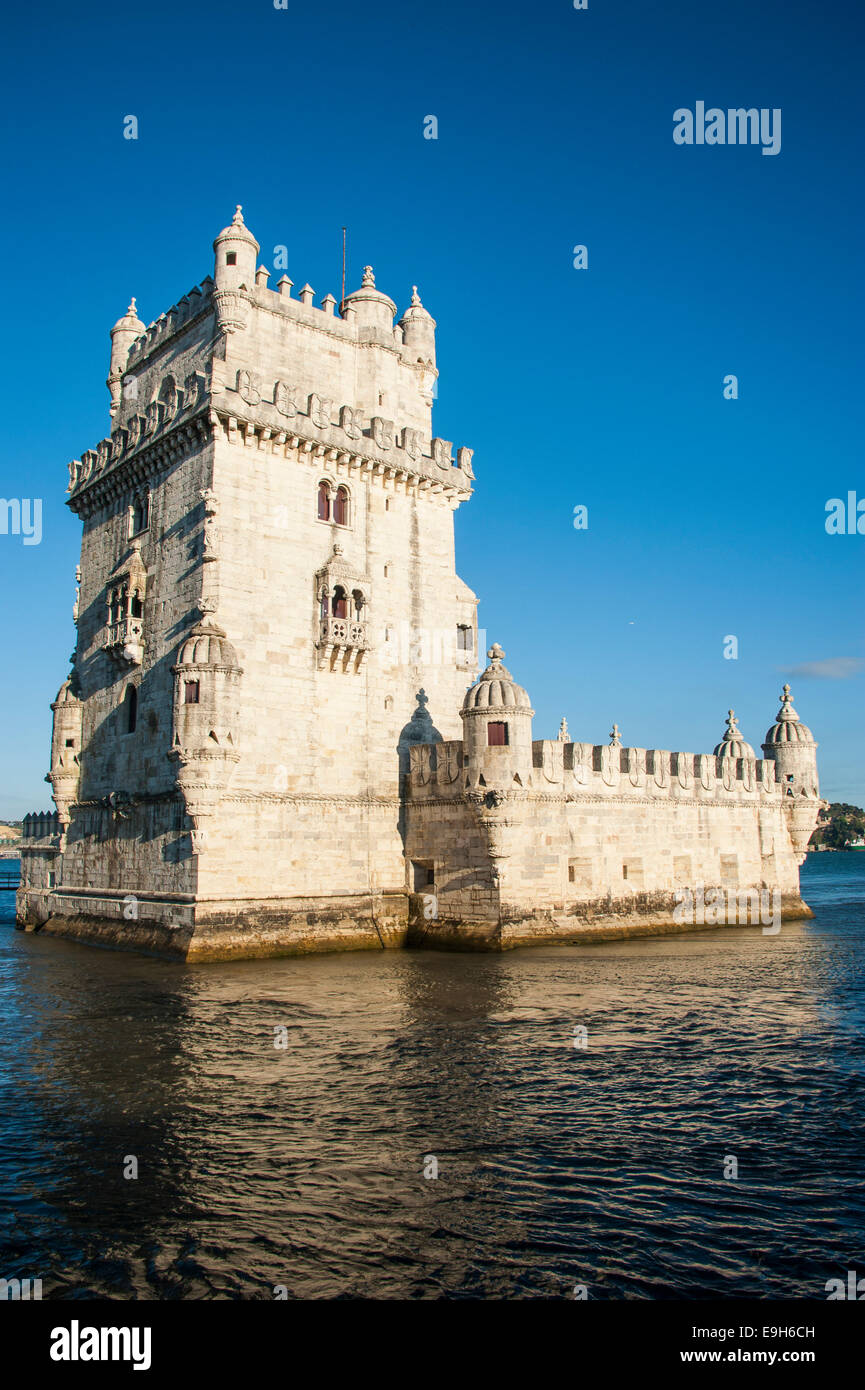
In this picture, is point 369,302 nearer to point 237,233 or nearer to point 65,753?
point 237,233

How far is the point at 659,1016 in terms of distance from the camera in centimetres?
1859

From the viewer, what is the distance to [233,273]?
2931 cm

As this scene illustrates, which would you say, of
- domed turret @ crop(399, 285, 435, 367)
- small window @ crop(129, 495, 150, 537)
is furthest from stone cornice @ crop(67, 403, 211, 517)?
domed turret @ crop(399, 285, 435, 367)

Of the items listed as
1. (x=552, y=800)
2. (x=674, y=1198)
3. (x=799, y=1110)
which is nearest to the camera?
(x=674, y=1198)

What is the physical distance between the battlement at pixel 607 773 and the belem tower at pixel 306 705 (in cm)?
10

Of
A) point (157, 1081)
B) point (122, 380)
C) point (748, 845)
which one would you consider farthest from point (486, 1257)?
point (122, 380)

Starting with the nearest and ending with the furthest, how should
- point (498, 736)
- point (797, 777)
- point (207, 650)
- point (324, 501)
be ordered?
point (207, 650) → point (498, 736) → point (324, 501) → point (797, 777)

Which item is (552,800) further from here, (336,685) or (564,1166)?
(564,1166)

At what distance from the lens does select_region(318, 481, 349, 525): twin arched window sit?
1200 inches

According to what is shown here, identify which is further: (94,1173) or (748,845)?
(748,845)

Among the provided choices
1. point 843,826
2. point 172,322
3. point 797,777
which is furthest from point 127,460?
point 843,826

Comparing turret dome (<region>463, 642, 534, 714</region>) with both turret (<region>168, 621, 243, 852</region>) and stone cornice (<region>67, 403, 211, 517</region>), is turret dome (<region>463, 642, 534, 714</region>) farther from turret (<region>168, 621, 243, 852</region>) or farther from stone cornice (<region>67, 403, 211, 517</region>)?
stone cornice (<region>67, 403, 211, 517</region>)

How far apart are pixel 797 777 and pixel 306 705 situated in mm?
22404
